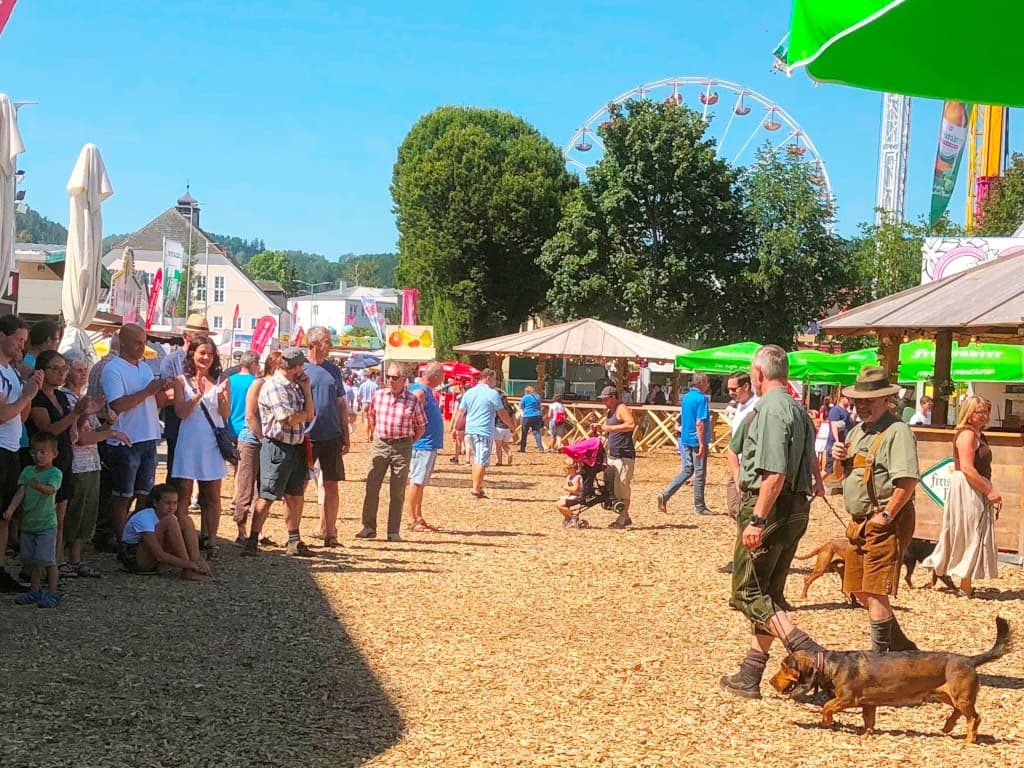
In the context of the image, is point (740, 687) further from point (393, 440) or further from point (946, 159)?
point (946, 159)

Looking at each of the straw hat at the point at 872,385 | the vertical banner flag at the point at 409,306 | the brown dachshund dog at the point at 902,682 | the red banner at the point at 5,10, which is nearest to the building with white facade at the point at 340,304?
the vertical banner flag at the point at 409,306

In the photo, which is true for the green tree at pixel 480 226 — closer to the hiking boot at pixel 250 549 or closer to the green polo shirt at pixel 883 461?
the hiking boot at pixel 250 549

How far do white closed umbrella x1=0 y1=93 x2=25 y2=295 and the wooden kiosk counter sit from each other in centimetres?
786

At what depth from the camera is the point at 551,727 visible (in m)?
5.68

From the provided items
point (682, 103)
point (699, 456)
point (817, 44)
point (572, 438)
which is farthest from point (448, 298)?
point (817, 44)

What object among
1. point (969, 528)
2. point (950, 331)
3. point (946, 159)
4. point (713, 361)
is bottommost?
point (969, 528)

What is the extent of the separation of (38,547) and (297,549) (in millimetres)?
2889

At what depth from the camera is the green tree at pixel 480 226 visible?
47.1 meters

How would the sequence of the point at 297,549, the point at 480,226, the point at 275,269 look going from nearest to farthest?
1. the point at 297,549
2. the point at 480,226
3. the point at 275,269

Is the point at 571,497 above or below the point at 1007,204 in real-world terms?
below

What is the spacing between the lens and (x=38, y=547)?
7.82 metres

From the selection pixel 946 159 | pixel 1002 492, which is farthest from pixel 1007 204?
pixel 1002 492

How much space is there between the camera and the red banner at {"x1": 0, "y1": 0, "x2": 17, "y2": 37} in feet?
22.1

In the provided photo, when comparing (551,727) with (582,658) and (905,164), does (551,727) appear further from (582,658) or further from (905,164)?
(905,164)
